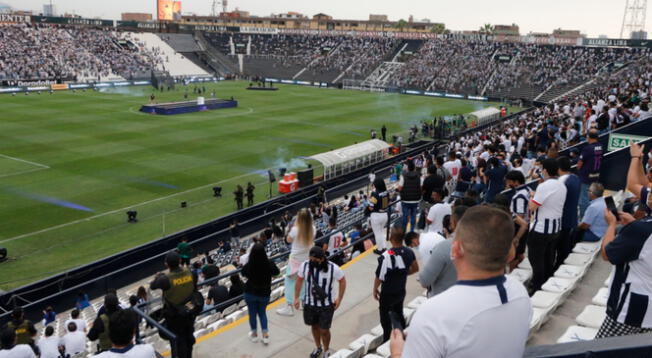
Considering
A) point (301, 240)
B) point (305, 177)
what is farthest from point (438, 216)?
point (305, 177)

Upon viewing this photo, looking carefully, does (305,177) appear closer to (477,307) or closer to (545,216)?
(545,216)

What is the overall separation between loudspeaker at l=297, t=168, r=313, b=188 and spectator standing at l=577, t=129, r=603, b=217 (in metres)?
17.2

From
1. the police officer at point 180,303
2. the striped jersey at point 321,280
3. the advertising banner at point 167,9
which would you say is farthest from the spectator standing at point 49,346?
the advertising banner at point 167,9

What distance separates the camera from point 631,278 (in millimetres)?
4395

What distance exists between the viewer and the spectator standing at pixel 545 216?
732cm

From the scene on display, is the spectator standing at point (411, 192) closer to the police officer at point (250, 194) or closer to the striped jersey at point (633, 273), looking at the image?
the striped jersey at point (633, 273)

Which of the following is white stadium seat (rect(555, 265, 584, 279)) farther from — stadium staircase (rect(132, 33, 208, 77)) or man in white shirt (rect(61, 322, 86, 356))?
stadium staircase (rect(132, 33, 208, 77))

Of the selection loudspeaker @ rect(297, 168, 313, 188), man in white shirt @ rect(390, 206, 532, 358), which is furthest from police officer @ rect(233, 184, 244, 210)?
man in white shirt @ rect(390, 206, 532, 358)

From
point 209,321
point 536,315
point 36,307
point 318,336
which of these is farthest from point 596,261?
point 36,307

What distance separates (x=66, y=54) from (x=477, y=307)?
81.8 metres

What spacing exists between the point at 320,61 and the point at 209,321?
83197 mm

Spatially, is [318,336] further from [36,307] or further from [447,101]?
[447,101]

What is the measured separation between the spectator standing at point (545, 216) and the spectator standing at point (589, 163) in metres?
3.52

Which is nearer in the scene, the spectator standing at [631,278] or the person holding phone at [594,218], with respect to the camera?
the spectator standing at [631,278]
